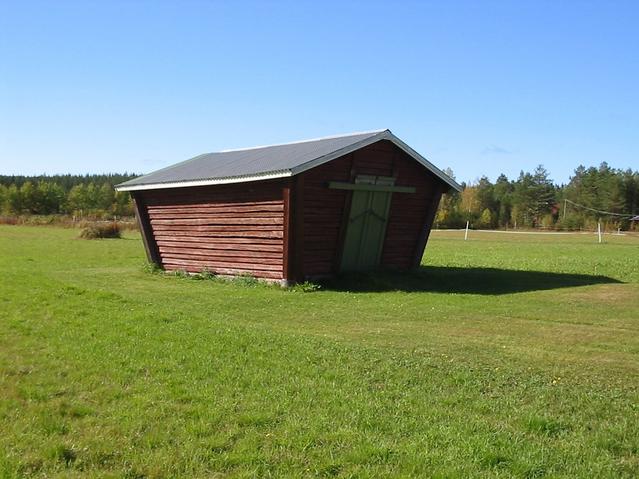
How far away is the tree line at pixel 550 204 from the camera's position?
317 ft

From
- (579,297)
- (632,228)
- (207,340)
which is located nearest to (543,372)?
(207,340)

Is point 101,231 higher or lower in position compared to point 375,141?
A: lower

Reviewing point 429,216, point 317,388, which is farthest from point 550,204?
point 317,388

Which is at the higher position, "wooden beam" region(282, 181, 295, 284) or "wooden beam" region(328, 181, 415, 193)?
"wooden beam" region(328, 181, 415, 193)

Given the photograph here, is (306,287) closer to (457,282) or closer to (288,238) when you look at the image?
(288,238)

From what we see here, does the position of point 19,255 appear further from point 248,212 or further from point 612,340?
point 612,340

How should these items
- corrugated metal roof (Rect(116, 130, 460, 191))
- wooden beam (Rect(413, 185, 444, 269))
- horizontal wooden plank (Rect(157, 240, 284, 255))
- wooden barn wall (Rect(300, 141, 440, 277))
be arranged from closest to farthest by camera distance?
corrugated metal roof (Rect(116, 130, 460, 191)), wooden barn wall (Rect(300, 141, 440, 277)), horizontal wooden plank (Rect(157, 240, 284, 255)), wooden beam (Rect(413, 185, 444, 269))

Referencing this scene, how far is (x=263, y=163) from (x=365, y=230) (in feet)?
11.3

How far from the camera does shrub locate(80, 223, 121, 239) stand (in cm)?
4822

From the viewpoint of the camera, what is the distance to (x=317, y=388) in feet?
22.4

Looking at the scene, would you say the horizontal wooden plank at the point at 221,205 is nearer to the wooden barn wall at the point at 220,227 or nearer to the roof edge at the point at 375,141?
the wooden barn wall at the point at 220,227

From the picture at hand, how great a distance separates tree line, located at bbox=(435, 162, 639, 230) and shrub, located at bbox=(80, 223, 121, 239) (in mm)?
54785

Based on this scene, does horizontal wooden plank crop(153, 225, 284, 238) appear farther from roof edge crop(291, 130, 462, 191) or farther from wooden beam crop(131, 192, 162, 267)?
roof edge crop(291, 130, 462, 191)

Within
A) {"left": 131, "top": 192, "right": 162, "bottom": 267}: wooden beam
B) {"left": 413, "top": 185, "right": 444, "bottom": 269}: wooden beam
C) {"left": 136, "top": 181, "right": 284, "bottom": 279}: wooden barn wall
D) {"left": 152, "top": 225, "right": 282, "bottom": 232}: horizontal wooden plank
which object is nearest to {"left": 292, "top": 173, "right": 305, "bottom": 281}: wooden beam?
{"left": 136, "top": 181, "right": 284, "bottom": 279}: wooden barn wall
